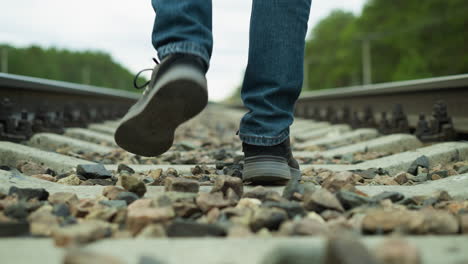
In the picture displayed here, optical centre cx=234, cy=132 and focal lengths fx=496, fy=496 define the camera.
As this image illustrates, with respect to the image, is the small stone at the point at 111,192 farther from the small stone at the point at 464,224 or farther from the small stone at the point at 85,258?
the small stone at the point at 464,224

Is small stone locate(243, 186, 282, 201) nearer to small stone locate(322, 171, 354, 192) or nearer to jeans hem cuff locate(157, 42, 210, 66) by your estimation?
small stone locate(322, 171, 354, 192)

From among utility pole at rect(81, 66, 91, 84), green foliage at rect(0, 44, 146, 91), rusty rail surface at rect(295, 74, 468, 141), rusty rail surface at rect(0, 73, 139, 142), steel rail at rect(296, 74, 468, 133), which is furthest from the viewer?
utility pole at rect(81, 66, 91, 84)

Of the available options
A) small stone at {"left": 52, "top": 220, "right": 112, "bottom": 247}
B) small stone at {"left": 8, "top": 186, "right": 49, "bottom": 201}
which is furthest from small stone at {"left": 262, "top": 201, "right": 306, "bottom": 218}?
small stone at {"left": 8, "top": 186, "right": 49, "bottom": 201}

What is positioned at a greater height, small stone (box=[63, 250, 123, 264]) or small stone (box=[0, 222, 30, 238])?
small stone (box=[63, 250, 123, 264])

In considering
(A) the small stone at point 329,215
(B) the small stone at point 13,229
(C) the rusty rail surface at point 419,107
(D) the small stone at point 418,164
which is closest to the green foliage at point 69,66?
(C) the rusty rail surface at point 419,107

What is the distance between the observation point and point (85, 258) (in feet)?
3.30

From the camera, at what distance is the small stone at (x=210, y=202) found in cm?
162

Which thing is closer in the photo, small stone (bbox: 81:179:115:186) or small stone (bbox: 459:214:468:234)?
small stone (bbox: 459:214:468:234)

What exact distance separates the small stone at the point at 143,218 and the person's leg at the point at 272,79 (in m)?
0.73

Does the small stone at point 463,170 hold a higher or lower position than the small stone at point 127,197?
lower

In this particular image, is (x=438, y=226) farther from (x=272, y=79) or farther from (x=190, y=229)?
(x=272, y=79)

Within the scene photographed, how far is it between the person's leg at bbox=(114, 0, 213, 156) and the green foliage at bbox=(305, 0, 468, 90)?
22.6m

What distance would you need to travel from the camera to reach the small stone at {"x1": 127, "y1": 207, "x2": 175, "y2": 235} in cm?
138

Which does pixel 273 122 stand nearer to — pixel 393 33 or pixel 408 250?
pixel 408 250
